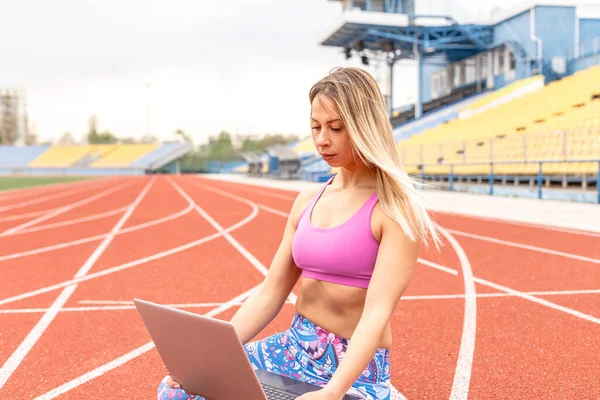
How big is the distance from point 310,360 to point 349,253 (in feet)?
1.36

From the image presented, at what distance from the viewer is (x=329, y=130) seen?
1796mm

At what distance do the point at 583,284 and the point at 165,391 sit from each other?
478 cm

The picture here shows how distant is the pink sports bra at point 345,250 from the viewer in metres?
1.79

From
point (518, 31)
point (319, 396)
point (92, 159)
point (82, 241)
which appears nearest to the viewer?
point (319, 396)

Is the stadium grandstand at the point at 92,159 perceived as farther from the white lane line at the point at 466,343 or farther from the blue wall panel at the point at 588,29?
the white lane line at the point at 466,343

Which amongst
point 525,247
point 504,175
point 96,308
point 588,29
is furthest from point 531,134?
point 588,29

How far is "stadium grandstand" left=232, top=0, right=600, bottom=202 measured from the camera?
659 inches

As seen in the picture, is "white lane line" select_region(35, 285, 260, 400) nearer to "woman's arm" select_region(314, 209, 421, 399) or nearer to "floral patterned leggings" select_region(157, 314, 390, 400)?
"floral patterned leggings" select_region(157, 314, 390, 400)

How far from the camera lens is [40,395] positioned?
3.01m

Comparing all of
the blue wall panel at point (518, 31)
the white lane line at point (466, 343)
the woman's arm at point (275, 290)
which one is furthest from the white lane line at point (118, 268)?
the blue wall panel at point (518, 31)

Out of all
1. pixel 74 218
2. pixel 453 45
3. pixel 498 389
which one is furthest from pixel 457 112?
pixel 498 389

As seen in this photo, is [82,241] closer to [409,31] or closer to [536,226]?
[536,226]

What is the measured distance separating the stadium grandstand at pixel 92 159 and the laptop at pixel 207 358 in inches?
2798

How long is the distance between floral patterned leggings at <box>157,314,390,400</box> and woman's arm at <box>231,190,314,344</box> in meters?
0.08
